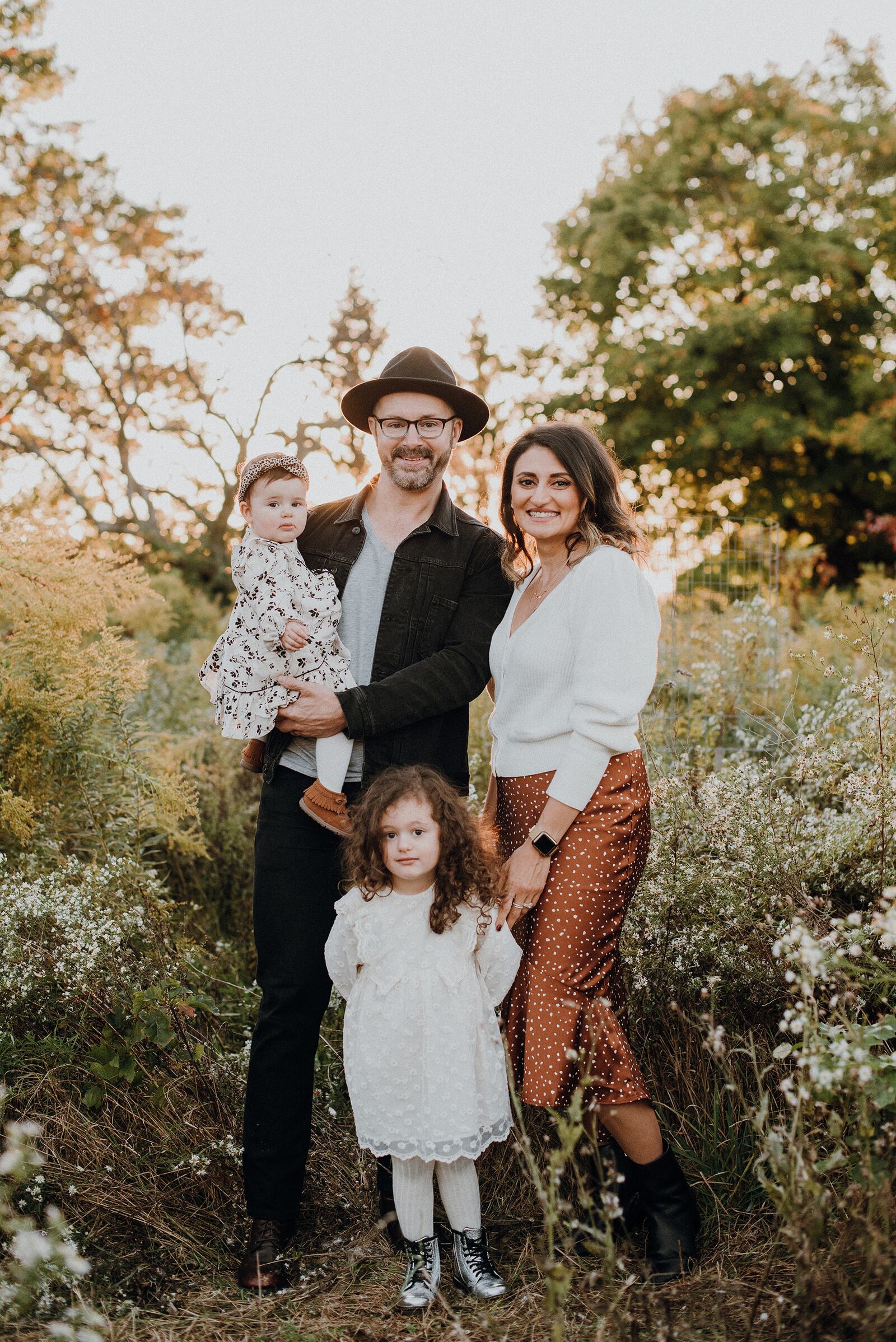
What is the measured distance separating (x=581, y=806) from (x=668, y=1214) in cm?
111

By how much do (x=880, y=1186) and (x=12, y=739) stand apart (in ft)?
11.5

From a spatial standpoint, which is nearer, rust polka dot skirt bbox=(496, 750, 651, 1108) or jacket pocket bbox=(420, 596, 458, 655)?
rust polka dot skirt bbox=(496, 750, 651, 1108)

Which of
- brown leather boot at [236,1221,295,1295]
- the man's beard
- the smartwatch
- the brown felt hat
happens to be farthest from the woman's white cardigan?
brown leather boot at [236,1221,295,1295]

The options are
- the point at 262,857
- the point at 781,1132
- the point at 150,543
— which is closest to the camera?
the point at 781,1132

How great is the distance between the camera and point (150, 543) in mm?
17484

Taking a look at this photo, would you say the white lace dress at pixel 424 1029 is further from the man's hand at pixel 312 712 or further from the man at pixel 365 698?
the man's hand at pixel 312 712

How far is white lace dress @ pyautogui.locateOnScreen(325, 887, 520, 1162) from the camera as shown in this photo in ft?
9.10

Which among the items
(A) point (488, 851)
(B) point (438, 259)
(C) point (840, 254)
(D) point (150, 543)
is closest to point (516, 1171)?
(A) point (488, 851)

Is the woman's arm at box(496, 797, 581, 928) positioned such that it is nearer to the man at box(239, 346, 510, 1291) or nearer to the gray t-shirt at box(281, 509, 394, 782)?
the man at box(239, 346, 510, 1291)

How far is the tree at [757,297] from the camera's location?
709 inches

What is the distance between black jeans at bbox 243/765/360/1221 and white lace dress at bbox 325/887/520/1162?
24 centimetres

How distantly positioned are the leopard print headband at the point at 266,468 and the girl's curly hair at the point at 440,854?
977 mm

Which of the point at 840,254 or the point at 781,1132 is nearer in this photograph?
A: the point at 781,1132

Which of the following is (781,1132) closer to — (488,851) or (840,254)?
(488,851)
